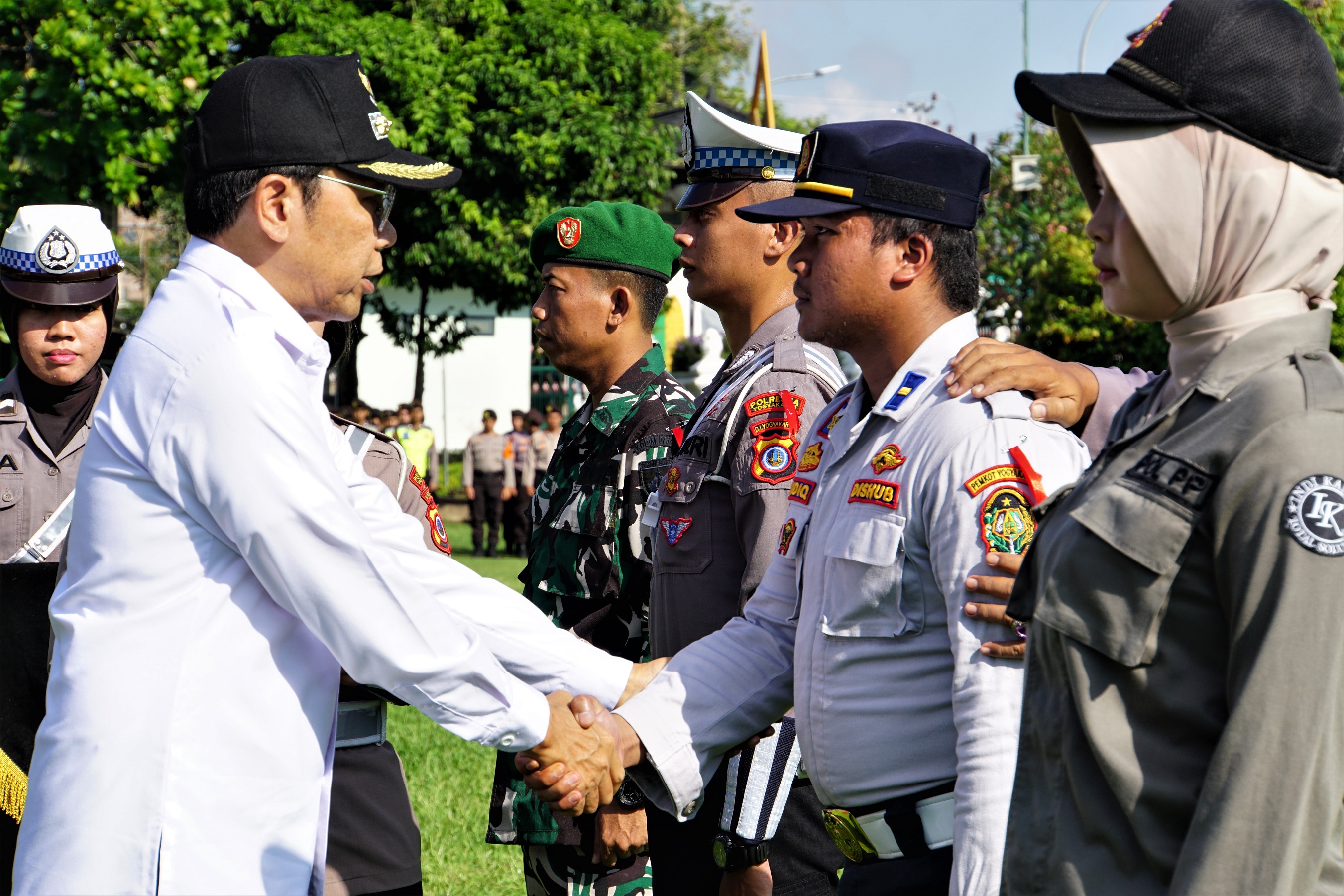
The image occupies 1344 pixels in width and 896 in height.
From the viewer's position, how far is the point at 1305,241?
1.64 metres

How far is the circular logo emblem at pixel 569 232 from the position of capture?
434 cm

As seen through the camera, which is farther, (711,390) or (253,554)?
(711,390)

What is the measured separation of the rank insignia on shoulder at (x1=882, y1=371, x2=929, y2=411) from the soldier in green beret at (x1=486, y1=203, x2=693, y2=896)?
1291 millimetres

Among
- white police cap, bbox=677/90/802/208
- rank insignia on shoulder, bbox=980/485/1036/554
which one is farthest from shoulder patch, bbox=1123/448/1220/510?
white police cap, bbox=677/90/802/208

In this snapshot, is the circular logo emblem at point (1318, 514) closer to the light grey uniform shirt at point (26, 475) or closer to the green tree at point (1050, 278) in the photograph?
the light grey uniform shirt at point (26, 475)

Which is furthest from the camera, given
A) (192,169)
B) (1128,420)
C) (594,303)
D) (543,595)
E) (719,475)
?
(594,303)

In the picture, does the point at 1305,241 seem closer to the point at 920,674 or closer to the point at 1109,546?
the point at 1109,546

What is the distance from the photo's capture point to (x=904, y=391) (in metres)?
2.56

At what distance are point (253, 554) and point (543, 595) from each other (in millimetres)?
1787

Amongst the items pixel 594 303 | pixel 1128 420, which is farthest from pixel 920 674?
pixel 594 303

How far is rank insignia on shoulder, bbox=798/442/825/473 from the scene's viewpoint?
286cm

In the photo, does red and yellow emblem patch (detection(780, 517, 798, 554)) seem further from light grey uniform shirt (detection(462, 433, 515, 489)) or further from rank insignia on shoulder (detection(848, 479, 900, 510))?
light grey uniform shirt (detection(462, 433, 515, 489))

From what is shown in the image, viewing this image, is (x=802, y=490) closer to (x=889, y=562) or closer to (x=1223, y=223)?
(x=889, y=562)

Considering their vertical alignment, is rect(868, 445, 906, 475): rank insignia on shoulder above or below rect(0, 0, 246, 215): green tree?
below
